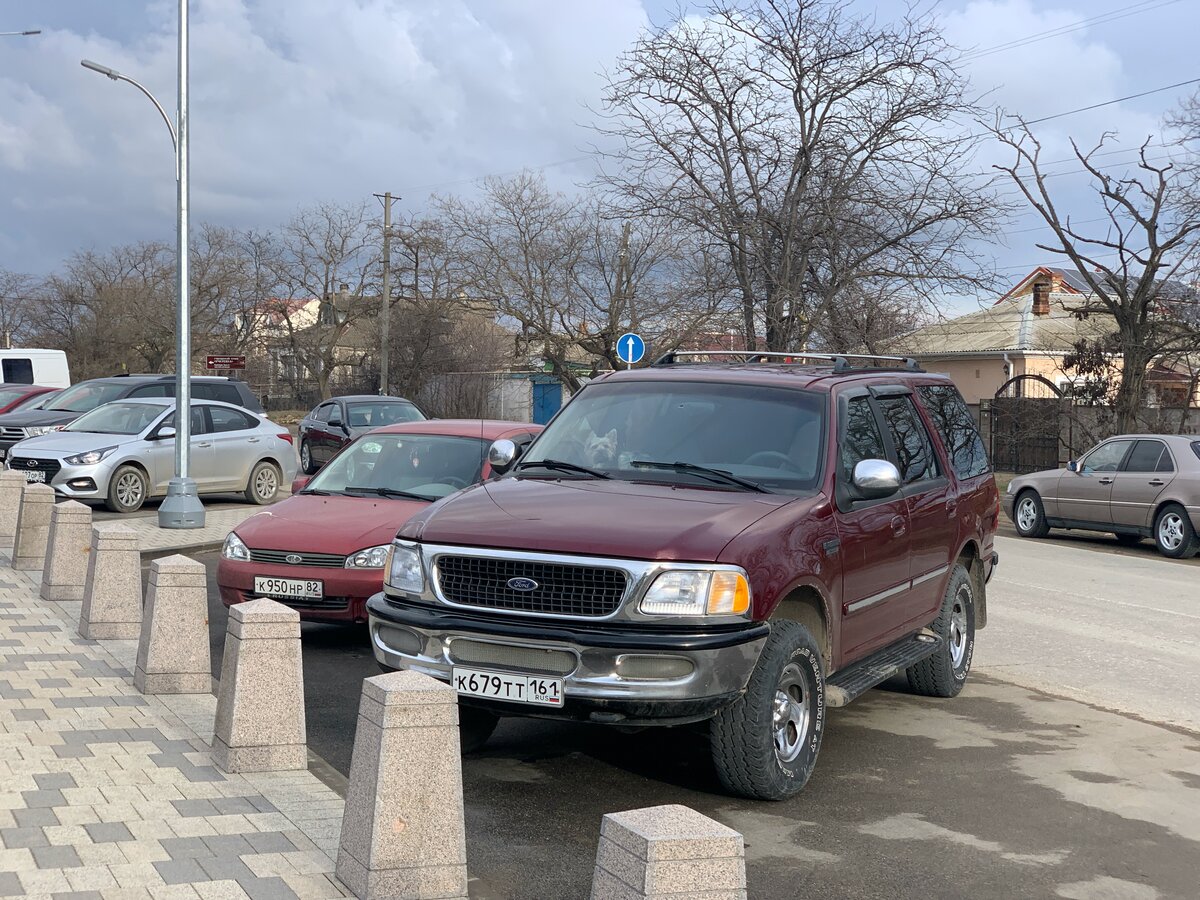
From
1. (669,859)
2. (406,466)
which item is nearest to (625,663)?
(669,859)

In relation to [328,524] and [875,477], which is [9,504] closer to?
[328,524]

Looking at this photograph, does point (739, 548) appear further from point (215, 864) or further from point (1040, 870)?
point (215, 864)

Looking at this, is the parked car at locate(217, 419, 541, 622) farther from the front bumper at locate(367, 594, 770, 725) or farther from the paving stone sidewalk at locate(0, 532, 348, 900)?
the front bumper at locate(367, 594, 770, 725)

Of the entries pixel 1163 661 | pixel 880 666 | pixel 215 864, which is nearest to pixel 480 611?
pixel 215 864

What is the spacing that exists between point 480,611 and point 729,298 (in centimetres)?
2098

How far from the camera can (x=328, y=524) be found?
920 cm

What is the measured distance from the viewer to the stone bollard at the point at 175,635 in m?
7.47

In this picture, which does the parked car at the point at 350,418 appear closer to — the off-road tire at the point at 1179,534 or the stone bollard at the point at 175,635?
the off-road tire at the point at 1179,534

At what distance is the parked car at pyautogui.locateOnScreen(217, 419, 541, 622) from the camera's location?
8.84 m

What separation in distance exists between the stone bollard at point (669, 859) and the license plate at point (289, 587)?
563 cm

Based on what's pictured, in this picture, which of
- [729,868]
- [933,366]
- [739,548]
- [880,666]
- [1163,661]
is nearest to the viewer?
[729,868]

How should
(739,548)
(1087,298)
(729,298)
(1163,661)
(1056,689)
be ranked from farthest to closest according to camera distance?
(1087,298) < (729,298) < (1163,661) < (1056,689) < (739,548)

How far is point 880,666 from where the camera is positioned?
6.88 m

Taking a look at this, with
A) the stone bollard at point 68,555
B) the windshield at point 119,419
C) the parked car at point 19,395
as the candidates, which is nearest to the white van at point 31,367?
the parked car at point 19,395
